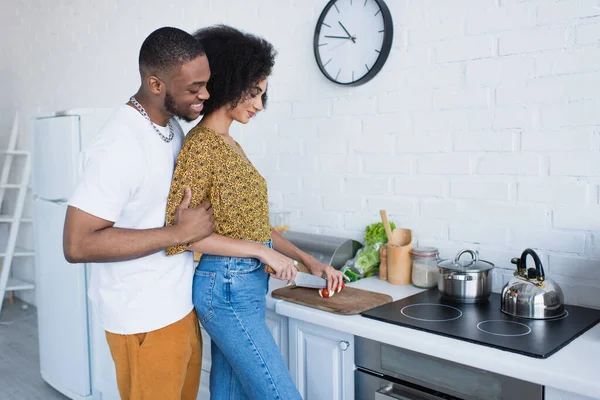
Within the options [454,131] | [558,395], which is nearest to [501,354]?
[558,395]

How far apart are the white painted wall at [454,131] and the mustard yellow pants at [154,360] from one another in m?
1.11

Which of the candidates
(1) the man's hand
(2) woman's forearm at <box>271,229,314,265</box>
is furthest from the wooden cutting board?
(1) the man's hand

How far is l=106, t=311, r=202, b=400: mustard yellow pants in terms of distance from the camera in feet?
4.82

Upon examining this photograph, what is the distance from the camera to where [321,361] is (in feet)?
6.07

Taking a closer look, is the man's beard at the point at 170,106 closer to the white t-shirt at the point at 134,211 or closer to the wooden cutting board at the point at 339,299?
the white t-shirt at the point at 134,211

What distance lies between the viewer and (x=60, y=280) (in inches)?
116

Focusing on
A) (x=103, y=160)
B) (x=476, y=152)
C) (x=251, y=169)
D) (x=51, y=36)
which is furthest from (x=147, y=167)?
(x=51, y=36)

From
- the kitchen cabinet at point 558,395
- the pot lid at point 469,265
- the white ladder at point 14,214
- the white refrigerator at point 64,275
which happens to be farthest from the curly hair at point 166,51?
the white ladder at point 14,214

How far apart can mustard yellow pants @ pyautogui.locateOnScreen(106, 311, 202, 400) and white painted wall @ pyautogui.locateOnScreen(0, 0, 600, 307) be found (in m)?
1.11

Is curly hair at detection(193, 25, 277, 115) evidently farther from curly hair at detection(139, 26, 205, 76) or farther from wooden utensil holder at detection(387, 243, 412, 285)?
wooden utensil holder at detection(387, 243, 412, 285)

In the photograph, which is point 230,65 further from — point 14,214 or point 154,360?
point 14,214

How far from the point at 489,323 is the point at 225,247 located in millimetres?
791

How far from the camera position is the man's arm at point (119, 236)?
1.31 meters

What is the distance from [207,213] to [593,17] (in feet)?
4.34
